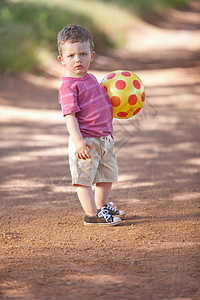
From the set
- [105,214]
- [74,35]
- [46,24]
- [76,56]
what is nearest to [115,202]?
[105,214]

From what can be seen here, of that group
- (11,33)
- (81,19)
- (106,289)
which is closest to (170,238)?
(106,289)

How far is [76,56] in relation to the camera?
10.7 feet

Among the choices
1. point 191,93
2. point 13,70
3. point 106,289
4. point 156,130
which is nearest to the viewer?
point 106,289

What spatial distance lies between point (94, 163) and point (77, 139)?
27 centimetres

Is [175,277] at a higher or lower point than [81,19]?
lower

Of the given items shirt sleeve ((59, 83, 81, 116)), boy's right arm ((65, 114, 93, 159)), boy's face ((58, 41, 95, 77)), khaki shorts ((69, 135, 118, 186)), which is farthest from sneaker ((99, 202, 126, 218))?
boy's face ((58, 41, 95, 77))

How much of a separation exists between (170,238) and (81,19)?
1314 cm

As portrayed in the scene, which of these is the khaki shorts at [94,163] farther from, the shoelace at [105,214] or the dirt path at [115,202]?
the dirt path at [115,202]

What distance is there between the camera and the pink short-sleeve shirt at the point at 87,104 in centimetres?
326

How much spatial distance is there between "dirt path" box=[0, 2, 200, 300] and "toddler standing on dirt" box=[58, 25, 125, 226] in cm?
29

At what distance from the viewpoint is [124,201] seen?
4.10 m

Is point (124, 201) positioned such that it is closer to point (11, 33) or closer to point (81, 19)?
point (11, 33)

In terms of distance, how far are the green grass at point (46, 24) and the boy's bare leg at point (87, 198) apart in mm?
7045

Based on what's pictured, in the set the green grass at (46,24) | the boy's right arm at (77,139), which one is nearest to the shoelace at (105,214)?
the boy's right arm at (77,139)
